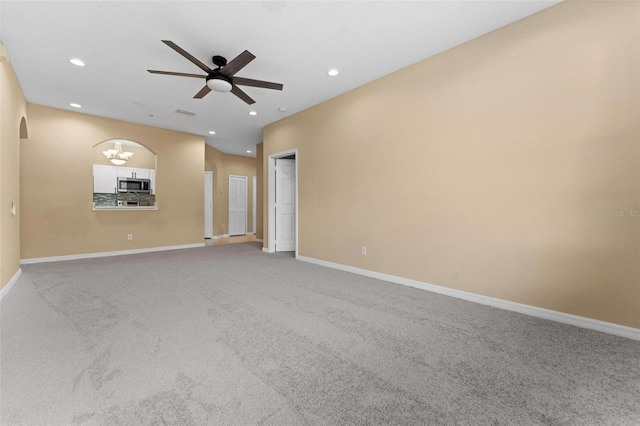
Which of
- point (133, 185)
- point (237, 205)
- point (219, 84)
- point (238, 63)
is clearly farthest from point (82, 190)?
point (238, 63)

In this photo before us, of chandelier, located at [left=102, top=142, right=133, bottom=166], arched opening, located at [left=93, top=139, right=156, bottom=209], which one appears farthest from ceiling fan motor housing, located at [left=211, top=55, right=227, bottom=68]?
chandelier, located at [left=102, top=142, right=133, bottom=166]

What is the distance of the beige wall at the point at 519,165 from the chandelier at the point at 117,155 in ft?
21.1

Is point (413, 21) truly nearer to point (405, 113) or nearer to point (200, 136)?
point (405, 113)

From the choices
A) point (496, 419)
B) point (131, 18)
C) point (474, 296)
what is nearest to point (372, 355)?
point (496, 419)

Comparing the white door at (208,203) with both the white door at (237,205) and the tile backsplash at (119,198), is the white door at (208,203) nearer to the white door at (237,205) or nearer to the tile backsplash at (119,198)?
the white door at (237,205)

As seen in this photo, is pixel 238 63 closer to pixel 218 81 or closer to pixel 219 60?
pixel 218 81

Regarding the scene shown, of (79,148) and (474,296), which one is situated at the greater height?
(79,148)

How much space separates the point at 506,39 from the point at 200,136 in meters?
6.76

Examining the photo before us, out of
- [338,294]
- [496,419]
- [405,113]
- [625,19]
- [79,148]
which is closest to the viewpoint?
[496,419]

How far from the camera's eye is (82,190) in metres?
5.41

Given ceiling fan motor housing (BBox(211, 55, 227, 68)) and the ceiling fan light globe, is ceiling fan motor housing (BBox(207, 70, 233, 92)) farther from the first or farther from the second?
ceiling fan motor housing (BBox(211, 55, 227, 68))

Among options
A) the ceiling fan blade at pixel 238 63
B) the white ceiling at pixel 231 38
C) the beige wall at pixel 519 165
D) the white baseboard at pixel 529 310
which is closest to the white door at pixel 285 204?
the white ceiling at pixel 231 38

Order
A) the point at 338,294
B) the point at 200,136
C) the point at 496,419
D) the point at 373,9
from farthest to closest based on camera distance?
the point at 200,136 < the point at 338,294 < the point at 373,9 < the point at 496,419

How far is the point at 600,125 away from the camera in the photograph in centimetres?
225
